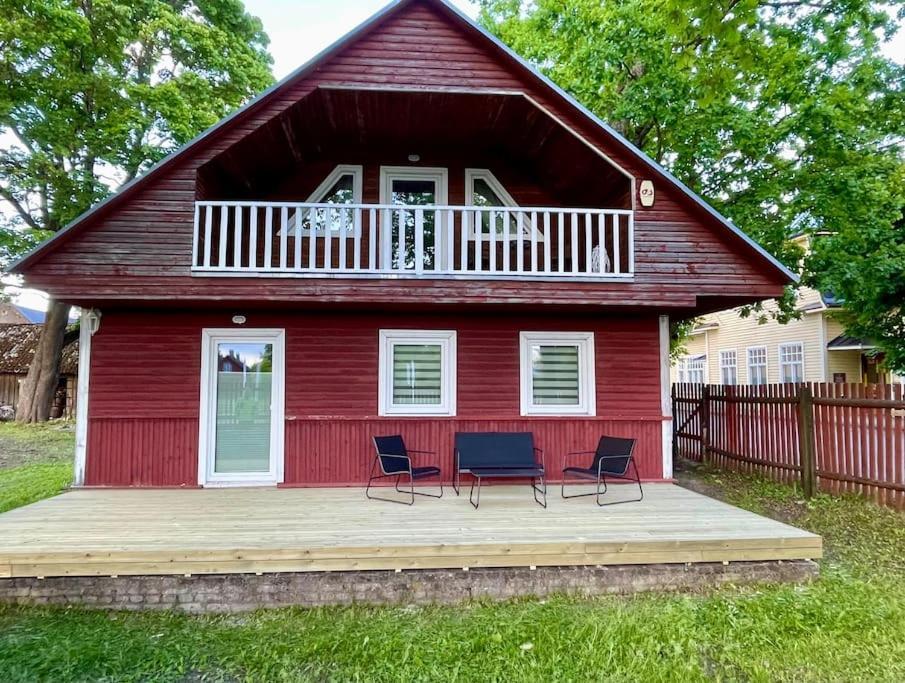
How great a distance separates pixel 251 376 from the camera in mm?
7230

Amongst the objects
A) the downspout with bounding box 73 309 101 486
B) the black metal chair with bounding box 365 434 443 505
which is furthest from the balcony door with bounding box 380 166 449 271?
the downspout with bounding box 73 309 101 486

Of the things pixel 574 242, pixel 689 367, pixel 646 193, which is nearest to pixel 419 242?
pixel 574 242

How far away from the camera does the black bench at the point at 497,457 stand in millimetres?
6047

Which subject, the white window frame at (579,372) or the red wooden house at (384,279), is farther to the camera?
the white window frame at (579,372)

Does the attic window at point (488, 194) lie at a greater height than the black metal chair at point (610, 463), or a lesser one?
greater

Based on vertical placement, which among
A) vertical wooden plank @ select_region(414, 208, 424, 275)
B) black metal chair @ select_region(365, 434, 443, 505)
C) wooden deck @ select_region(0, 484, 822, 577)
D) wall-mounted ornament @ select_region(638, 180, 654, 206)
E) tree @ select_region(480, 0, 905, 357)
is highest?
tree @ select_region(480, 0, 905, 357)

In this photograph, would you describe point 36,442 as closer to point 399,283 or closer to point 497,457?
point 399,283

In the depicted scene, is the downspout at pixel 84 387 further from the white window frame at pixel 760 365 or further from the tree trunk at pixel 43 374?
the white window frame at pixel 760 365

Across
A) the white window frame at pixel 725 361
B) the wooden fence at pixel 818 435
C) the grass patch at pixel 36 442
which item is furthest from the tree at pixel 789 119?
the grass patch at pixel 36 442

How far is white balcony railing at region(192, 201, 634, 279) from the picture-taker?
6.21 m

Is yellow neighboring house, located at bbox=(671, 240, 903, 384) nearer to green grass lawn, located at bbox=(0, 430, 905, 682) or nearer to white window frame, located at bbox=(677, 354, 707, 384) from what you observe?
white window frame, located at bbox=(677, 354, 707, 384)

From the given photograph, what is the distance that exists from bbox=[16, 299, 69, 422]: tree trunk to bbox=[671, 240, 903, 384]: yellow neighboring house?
20.7 metres

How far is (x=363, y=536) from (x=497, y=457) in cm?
224

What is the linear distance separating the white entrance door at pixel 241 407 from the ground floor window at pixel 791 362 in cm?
1652
